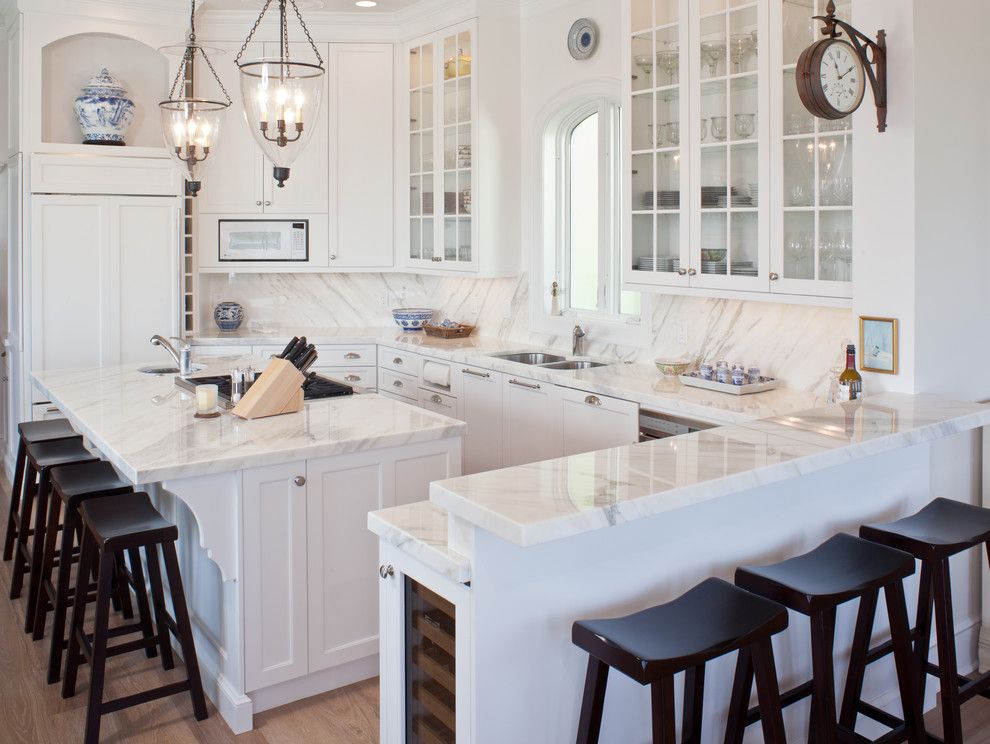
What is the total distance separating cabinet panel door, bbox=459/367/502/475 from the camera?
5067 millimetres

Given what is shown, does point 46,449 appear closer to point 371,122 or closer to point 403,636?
point 403,636

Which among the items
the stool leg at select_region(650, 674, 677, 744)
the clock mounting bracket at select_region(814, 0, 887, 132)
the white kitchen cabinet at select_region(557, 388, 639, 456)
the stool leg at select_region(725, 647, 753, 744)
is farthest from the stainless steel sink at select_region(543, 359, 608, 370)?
the stool leg at select_region(650, 674, 677, 744)

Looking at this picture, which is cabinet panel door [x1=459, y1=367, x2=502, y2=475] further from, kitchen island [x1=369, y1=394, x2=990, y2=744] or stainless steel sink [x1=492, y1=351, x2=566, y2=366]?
kitchen island [x1=369, y1=394, x2=990, y2=744]

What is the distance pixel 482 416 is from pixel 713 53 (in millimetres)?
2233

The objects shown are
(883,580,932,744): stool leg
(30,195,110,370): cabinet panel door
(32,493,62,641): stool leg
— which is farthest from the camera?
(30,195,110,370): cabinet panel door

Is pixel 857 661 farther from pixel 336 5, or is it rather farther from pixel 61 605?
pixel 336 5

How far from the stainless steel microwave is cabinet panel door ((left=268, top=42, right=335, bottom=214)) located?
0.35 feet

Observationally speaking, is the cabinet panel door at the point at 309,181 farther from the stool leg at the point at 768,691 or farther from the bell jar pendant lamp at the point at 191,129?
the stool leg at the point at 768,691

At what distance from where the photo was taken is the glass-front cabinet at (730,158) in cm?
355

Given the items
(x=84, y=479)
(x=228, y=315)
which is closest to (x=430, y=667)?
(x=84, y=479)

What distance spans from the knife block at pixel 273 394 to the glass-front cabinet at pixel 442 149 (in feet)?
7.36

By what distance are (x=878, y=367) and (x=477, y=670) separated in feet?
6.26

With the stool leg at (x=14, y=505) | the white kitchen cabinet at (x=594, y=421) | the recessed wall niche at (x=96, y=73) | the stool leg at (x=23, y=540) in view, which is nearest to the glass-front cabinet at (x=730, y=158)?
the white kitchen cabinet at (x=594, y=421)

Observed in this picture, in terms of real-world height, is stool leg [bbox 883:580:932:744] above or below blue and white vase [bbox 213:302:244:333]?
below
